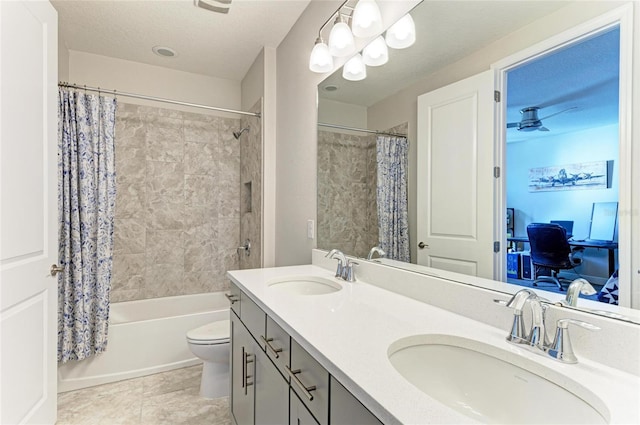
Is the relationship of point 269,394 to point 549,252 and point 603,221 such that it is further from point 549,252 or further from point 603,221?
point 603,221

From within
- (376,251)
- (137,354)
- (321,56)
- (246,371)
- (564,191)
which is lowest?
(137,354)

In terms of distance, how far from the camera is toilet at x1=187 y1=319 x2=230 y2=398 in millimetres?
1988

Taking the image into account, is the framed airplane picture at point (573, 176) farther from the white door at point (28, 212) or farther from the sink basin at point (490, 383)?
the white door at point (28, 212)

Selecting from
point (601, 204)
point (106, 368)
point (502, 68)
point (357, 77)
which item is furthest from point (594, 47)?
point (106, 368)

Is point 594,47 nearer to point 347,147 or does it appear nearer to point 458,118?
point 458,118

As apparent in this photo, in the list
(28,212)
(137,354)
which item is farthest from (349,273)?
(137,354)

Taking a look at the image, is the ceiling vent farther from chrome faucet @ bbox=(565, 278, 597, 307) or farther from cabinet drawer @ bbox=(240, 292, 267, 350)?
chrome faucet @ bbox=(565, 278, 597, 307)

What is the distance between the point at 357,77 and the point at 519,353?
1404mm

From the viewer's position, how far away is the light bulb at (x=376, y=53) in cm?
145

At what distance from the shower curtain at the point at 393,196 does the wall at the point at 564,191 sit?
0.49 meters

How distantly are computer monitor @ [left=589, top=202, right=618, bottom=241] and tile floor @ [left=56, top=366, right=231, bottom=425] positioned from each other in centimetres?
197

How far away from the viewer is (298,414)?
88 centimetres

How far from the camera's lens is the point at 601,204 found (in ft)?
2.30

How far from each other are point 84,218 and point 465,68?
246 cm
